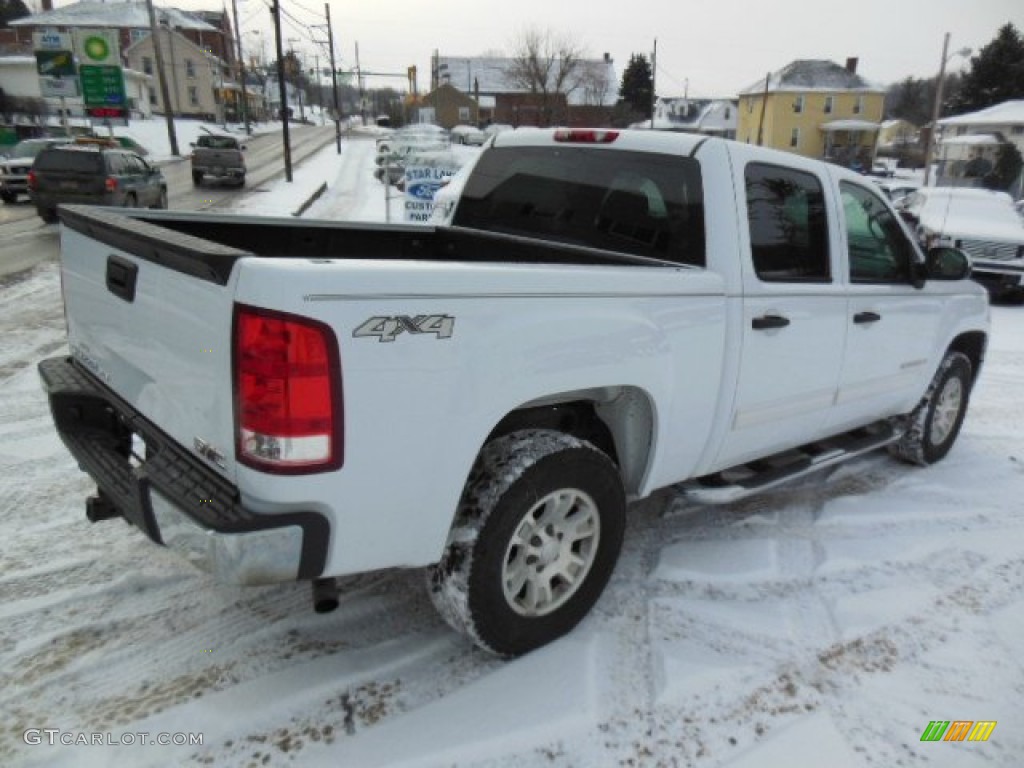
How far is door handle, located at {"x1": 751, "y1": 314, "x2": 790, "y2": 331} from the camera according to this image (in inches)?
130

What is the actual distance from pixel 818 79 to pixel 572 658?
7843 cm

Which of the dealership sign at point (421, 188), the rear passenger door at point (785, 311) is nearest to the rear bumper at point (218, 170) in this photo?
the dealership sign at point (421, 188)

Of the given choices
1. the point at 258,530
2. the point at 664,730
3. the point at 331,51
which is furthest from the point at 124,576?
the point at 331,51

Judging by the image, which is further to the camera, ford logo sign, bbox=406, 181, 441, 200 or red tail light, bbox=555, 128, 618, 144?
ford logo sign, bbox=406, 181, 441, 200

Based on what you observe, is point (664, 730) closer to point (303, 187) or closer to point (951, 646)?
point (951, 646)

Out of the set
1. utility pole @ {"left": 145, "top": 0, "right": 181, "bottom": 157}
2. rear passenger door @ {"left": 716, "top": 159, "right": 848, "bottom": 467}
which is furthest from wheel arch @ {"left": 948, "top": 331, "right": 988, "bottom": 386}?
utility pole @ {"left": 145, "top": 0, "right": 181, "bottom": 157}

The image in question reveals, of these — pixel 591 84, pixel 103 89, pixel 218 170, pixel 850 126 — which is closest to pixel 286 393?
pixel 218 170

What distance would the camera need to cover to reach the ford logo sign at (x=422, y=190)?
11.8 metres

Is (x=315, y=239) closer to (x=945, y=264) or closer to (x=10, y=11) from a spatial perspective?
(x=945, y=264)

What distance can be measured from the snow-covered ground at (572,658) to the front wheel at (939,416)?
0.83 metres

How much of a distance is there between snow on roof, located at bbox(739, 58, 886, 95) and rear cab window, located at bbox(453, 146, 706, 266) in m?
74.1

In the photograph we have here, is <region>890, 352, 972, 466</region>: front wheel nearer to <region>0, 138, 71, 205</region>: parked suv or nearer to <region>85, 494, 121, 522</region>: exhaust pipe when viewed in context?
<region>85, 494, 121, 522</region>: exhaust pipe

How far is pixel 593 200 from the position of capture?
3768 mm

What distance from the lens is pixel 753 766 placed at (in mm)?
2455
